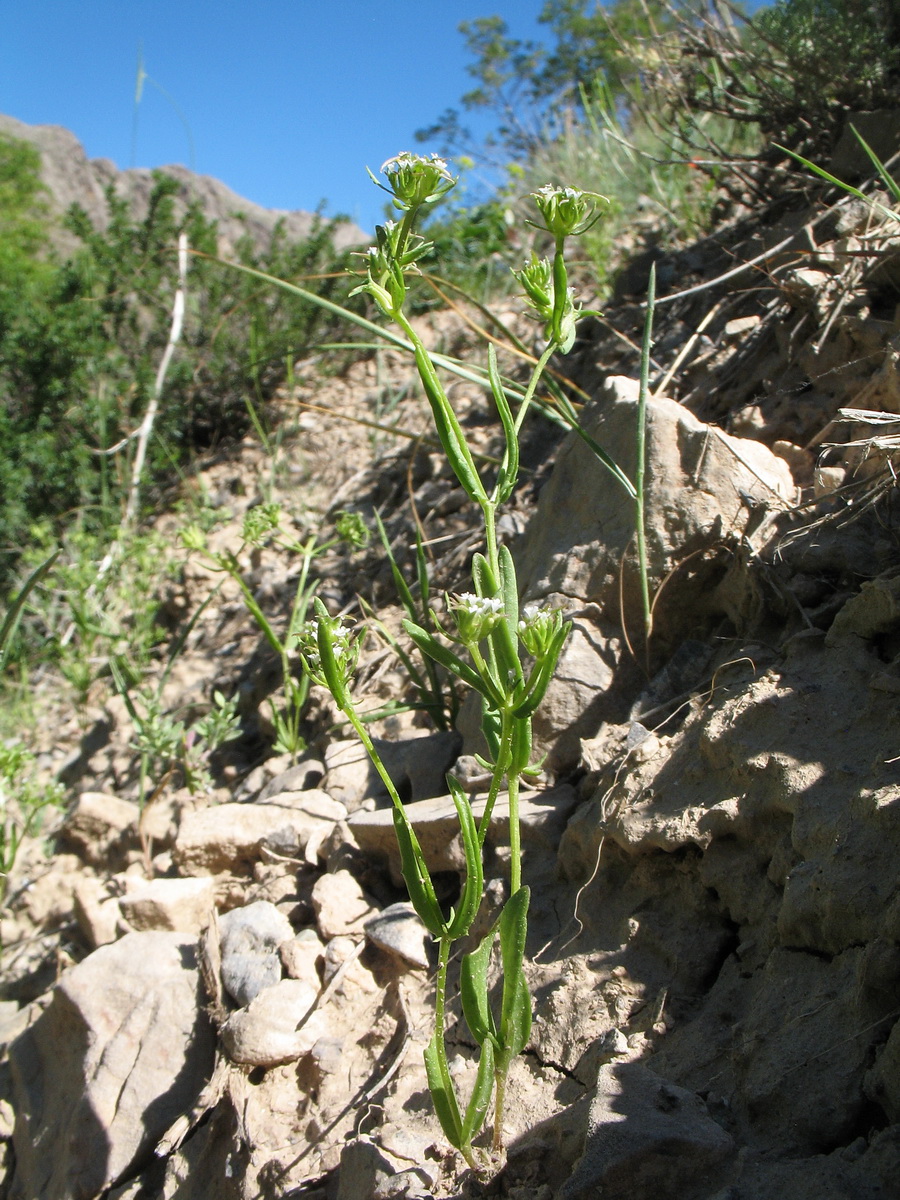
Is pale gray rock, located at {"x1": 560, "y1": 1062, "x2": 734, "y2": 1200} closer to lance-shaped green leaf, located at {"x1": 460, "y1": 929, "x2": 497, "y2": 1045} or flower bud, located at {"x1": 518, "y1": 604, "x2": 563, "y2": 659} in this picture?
lance-shaped green leaf, located at {"x1": 460, "y1": 929, "x2": 497, "y2": 1045}

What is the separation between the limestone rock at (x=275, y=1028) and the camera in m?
1.91

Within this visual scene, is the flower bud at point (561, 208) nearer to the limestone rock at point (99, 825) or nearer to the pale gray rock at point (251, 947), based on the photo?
the pale gray rock at point (251, 947)

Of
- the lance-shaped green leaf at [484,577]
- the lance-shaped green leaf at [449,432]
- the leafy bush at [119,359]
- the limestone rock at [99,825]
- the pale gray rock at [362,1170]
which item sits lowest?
the pale gray rock at [362,1170]

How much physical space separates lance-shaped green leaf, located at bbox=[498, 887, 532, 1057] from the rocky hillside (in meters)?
0.14

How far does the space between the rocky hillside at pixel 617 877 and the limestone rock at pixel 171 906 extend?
0.04 feet

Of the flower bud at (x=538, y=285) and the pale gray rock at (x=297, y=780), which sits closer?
the flower bud at (x=538, y=285)

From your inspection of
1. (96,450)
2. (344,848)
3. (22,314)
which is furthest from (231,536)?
(344,848)

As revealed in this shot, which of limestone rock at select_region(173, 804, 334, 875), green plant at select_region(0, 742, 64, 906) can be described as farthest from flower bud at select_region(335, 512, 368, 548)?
green plant at select_region(0, 742, 64, 906)

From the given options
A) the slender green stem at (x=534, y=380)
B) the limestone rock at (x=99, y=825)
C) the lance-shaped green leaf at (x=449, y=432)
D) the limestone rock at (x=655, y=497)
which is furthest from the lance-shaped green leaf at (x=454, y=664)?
the limestone rock at (x=99, y=825)

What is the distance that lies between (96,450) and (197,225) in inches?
78.4

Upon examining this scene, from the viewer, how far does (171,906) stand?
2.46 m

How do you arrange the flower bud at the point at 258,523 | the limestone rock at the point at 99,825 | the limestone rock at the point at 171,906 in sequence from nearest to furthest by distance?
the limestone rock at the point at 171,906
the flower bud at the point at 258,523
the limestone rock at the point at 99,825

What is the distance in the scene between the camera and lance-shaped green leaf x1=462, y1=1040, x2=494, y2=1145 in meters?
1.38

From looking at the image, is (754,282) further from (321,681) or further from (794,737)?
(321,681)
